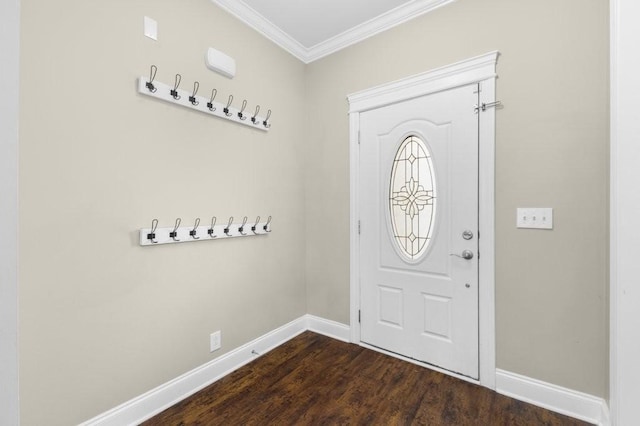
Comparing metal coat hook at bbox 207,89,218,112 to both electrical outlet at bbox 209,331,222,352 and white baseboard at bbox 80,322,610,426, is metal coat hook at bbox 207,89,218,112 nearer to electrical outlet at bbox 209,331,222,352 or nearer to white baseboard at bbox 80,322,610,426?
electrical outlet at bbox 209,331,222,352

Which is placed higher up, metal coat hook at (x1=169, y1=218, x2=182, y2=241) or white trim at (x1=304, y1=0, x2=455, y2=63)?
white trim at (x1=304, y1=0, x2=455, y2=63)

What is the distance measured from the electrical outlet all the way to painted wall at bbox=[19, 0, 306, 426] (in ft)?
0.15

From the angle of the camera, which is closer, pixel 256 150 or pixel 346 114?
pixel 256 150

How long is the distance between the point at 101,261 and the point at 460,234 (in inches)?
88.4

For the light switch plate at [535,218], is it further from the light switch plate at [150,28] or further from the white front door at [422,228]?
the light switch plate at [150,28]

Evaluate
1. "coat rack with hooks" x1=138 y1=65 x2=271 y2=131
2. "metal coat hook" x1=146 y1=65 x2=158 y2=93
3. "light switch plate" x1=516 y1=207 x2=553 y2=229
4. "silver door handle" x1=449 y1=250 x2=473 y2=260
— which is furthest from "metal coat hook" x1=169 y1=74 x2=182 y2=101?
"light switch plate" x1=516 y1=207 x2=553 y2=229

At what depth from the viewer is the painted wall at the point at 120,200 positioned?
1.36 meters

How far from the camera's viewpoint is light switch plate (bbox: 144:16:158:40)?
1.73 meters

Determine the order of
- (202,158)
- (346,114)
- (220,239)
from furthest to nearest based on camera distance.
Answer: (346,114) < (220,239) < (202,158)

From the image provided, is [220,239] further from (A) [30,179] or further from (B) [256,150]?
(A) [30,179]

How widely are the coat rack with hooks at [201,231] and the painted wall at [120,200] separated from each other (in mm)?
48

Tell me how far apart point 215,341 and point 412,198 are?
6.06 ft

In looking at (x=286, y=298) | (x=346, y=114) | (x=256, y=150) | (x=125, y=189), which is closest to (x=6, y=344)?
(x=125, y=189)

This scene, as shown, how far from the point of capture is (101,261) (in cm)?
155
